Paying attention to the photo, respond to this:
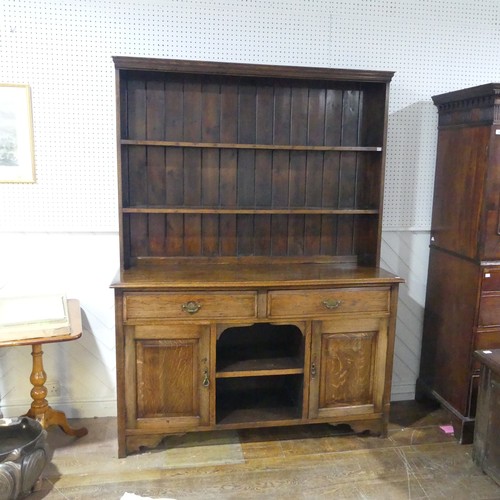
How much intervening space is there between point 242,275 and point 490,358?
129cm

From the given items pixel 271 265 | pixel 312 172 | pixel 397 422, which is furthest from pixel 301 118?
pixel 397 422

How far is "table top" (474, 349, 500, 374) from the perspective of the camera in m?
2.26

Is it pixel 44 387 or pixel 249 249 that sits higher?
Answer: pixel 249 249

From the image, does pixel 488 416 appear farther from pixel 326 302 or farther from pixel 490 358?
pixel 326 302

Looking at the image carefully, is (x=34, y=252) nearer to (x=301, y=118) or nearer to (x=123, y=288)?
(x=123, y=288)

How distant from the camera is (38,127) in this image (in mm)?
2648

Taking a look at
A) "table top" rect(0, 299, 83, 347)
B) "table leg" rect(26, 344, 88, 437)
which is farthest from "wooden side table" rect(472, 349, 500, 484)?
"table leg" rect(26, 344, 88, 437)

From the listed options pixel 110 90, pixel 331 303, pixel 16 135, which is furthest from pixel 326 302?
pixel 16 135

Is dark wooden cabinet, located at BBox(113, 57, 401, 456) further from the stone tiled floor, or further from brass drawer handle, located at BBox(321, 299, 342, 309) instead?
the stone tiled floor

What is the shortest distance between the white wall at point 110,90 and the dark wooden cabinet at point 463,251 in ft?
0.56

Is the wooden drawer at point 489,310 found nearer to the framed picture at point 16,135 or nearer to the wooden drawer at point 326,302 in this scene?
the wooden drawer at point 326,302

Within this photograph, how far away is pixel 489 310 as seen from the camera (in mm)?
2564

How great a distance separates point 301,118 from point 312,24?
544mm

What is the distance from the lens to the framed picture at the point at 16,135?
260 centimetres
